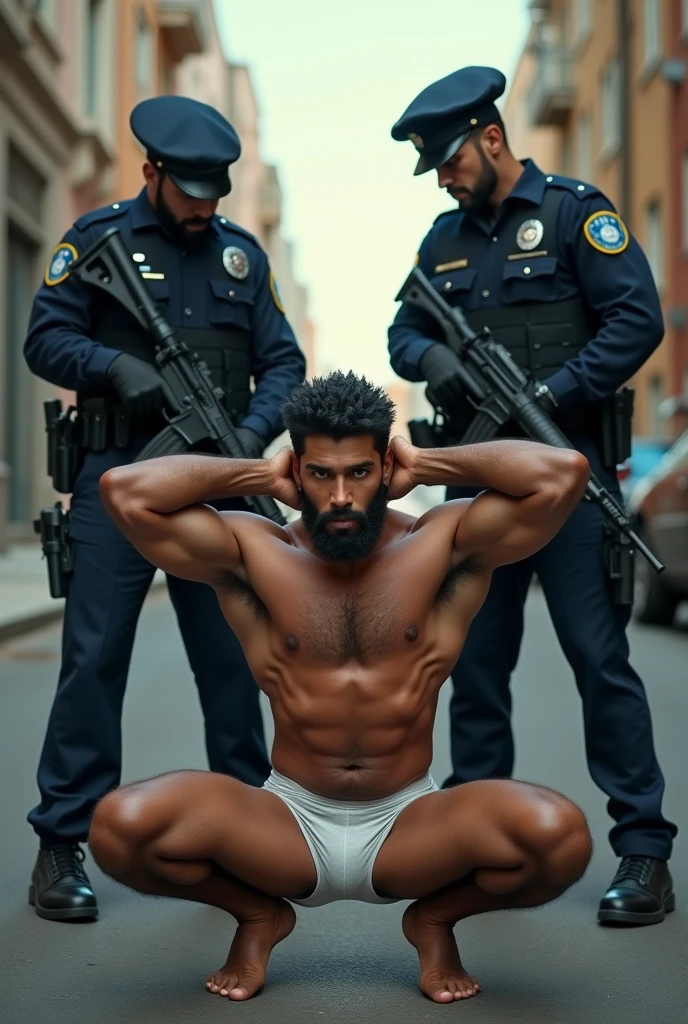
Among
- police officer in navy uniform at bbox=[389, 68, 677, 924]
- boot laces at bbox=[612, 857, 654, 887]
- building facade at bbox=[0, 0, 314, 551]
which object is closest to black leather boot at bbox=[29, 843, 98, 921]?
police officer in navy uniform at bbox=[389, 68, 677, 924]

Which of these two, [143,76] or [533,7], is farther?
[533,7]

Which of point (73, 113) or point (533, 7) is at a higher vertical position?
point (533, 7)

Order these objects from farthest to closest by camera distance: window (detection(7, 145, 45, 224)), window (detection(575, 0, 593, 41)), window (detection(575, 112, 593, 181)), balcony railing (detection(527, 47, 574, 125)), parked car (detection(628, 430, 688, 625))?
1. balcony railing (detection(527, 47, 574, 125))
2. window (detection(575, 112, 593, 181))
3. window (detection(575, 0, 593, 41))
4. window (detection(7, 145, 45, 224))
5. parked car (detection(628, 430, 688, 625))

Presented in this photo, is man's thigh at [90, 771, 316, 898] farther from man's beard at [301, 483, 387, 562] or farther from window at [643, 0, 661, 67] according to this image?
window at [643, 0, 661, 67]

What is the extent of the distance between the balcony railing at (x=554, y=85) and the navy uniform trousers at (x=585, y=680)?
1218 inches

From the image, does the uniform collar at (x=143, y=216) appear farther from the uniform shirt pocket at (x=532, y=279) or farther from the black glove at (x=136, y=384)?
the uniform shirt pocket at (x=532, y=279)

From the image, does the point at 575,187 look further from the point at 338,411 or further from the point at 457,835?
the point at 457,835

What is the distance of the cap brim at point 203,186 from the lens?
4559mm

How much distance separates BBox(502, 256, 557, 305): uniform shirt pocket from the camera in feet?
15.2

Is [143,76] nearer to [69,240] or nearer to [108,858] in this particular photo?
[69,240]

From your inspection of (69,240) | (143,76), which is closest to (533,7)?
(143,76)

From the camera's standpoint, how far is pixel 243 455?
461cm

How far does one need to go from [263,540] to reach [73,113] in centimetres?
1949

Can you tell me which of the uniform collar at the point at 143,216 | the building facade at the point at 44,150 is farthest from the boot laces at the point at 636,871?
the building facade at the point at 44,150
